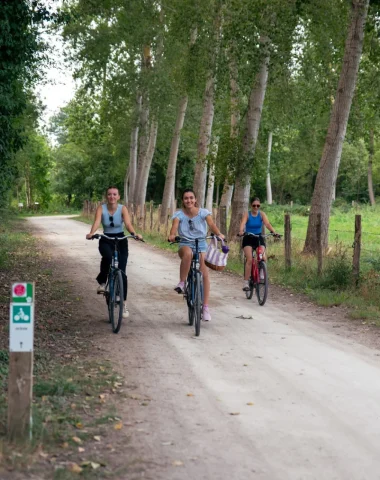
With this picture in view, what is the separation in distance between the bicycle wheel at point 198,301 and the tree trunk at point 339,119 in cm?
796

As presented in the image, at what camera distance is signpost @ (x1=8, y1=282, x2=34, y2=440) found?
5.25m

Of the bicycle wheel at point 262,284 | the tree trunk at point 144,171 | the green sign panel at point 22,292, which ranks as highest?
the tree trunk at point 144,171

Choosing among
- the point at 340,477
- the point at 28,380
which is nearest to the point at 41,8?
the point at 28,380

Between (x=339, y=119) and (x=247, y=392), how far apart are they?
459 inches

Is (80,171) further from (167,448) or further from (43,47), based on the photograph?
(167,448)

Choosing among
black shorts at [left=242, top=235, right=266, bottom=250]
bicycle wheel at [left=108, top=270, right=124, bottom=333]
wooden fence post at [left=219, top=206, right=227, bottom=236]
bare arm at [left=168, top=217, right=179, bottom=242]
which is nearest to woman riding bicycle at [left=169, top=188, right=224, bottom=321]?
bare arm at [left=168, top=217, right=179, bottom=242]

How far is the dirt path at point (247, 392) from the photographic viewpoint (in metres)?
5.09

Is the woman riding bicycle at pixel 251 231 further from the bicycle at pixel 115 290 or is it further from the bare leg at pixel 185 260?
the bicycle at pixel 115 290

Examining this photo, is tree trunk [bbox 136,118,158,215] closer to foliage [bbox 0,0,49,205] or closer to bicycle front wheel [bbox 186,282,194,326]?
foliage [bbox 0,0,49,205]

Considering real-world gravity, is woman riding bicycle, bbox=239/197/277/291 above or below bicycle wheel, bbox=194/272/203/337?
above

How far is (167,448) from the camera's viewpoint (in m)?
5.28

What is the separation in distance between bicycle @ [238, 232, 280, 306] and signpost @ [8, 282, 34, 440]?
7.77 meters

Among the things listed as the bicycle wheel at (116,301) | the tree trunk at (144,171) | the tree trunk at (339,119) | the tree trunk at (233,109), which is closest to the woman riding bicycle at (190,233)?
the bicycle wheel at (116,301)

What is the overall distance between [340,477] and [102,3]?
1920 centimetres
